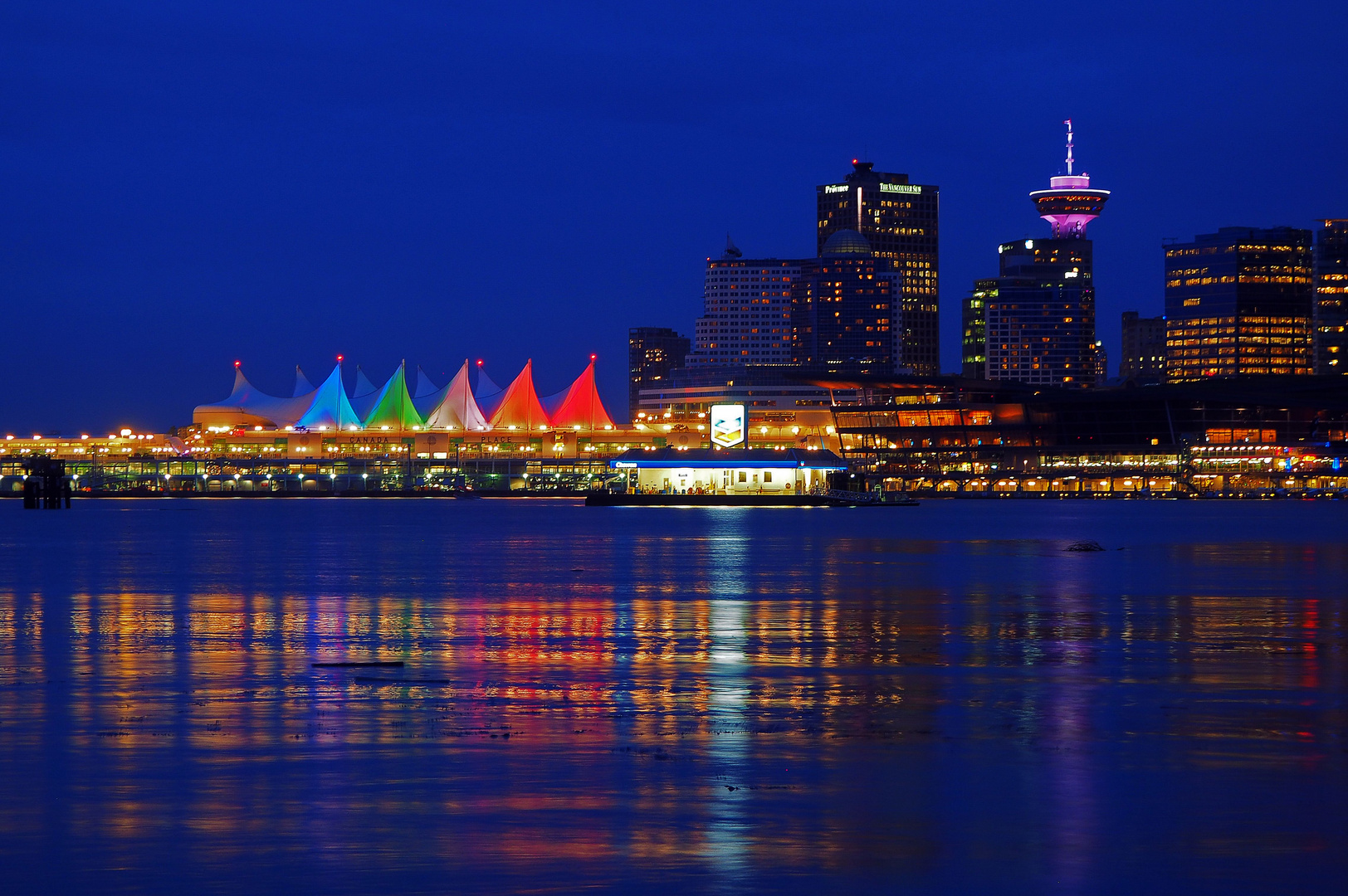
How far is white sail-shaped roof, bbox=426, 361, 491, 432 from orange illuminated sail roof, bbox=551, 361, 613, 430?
951 centimetres

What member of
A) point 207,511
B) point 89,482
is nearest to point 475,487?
point 89,482

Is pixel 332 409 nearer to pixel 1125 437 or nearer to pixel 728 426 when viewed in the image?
pixel 728 426

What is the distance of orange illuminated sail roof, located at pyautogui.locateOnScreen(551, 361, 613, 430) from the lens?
191125 mm

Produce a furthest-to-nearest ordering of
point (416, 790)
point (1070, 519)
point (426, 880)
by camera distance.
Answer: point (1070, 519)
point (416, 790)
point (426, 880)

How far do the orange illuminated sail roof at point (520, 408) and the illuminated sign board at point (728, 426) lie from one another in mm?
57183

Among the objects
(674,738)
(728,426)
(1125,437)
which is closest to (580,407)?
(728,426)

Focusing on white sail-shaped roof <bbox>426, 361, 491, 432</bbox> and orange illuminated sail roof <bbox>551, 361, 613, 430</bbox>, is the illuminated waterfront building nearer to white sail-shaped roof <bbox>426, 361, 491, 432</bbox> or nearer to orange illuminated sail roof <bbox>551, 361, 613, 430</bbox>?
orange illuminated sail roof <bbox>551, 361, 613, 430</bbox>

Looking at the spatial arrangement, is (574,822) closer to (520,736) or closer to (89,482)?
(520,736)

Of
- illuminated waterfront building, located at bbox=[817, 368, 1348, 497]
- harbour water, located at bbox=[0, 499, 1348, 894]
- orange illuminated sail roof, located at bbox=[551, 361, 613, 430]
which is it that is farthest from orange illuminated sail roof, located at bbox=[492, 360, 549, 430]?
harbour water, located at bbox=[0, 499, 1348, 894]

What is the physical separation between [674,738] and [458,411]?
181570 mm

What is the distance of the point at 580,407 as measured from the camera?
193000mm

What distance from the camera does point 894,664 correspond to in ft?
61.7

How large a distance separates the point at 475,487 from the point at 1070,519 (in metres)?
102

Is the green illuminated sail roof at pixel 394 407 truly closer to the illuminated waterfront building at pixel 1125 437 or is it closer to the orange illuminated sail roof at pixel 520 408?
the orange illuminated sail roof at pixel 520 408
